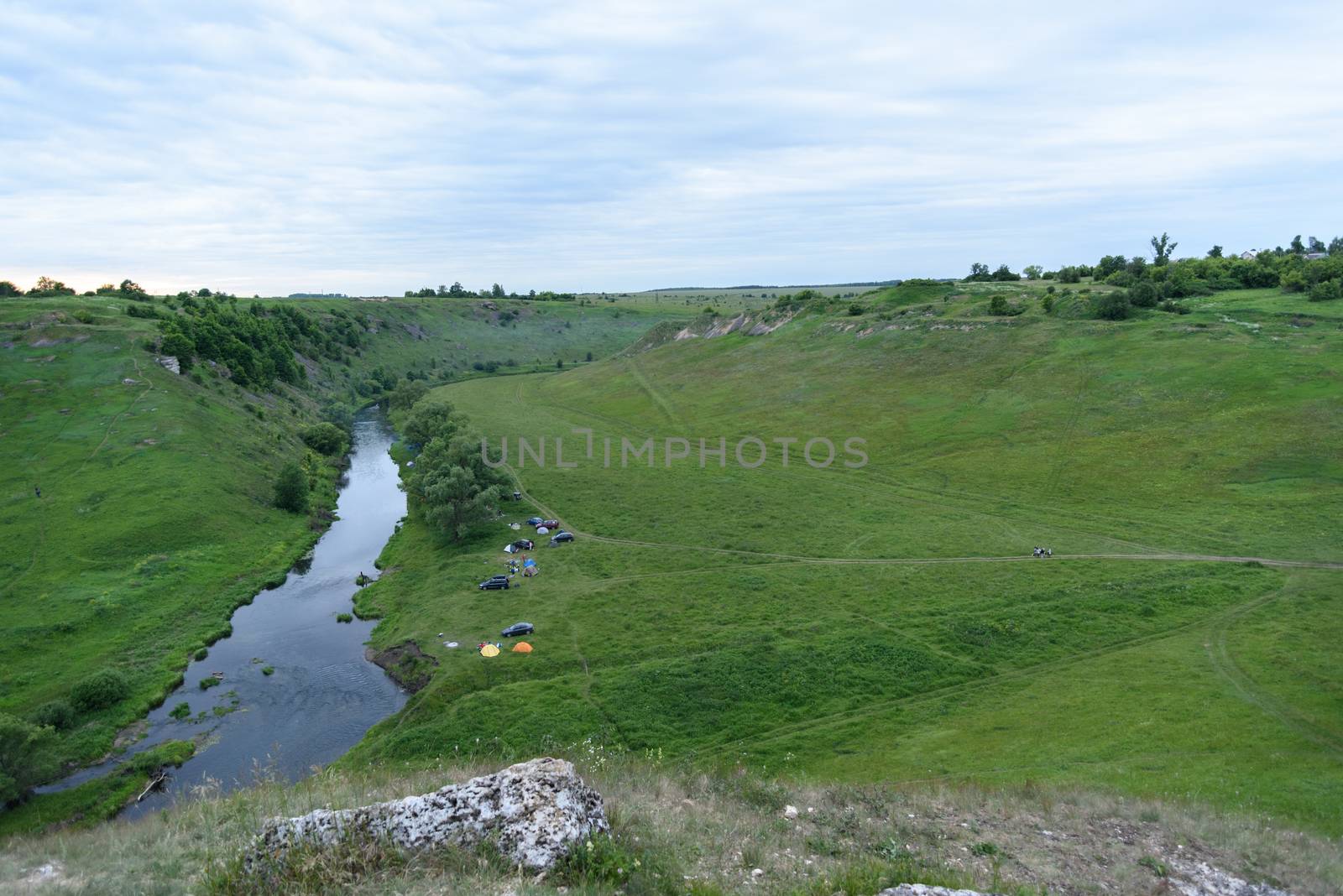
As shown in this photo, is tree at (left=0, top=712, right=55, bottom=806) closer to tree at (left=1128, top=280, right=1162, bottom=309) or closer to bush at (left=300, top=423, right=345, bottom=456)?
bush at (left=300, top=423, right=345, bottom=456)

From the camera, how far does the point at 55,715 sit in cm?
4012

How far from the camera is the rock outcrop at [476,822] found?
13.8 metres

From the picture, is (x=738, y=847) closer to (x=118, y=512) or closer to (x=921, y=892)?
(x=921, y=892)

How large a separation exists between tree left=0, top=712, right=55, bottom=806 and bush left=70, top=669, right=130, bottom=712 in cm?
689

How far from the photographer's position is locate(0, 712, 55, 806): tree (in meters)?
34.0

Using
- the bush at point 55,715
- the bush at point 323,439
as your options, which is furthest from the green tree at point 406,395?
the bush at point 55,715

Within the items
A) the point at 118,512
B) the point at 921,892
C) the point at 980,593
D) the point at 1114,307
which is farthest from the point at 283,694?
the point at 1114,307

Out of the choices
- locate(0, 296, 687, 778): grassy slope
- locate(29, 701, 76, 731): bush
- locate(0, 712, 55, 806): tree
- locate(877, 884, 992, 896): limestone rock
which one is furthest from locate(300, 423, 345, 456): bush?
locate(877, 884, 992, 896): limestone rock

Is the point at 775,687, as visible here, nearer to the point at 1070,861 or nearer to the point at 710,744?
the point at 710,744

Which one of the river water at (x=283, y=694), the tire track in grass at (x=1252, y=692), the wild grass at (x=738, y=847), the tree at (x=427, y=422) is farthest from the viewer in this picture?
the tree at (x=427, y=422)

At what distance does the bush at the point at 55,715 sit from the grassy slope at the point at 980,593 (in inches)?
708

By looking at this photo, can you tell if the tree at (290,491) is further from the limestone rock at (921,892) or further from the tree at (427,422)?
the limestone rock at (921,892)

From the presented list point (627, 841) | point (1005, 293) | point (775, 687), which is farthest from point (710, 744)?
point (1005, 293)

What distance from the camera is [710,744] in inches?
1452
